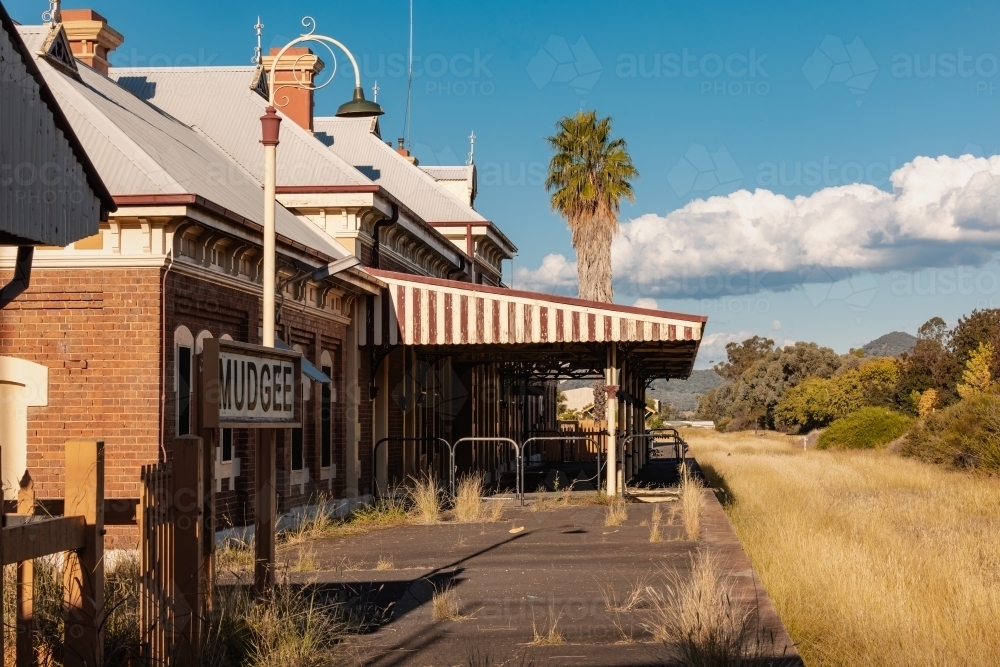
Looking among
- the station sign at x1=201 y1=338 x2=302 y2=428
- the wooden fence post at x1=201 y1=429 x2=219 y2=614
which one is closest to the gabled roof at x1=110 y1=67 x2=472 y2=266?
the station sign at x1=201 y1=338 x2=302 y2=428

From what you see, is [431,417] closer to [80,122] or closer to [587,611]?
[80,122]

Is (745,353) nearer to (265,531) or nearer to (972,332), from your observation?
(972,332)

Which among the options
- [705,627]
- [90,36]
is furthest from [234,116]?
[705,627]

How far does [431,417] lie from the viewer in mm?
26016

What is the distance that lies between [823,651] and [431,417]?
17495mm

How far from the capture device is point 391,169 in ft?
105

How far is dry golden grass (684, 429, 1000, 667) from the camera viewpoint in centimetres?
896

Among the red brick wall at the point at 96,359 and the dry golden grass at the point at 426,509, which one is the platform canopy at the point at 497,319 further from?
the red brick wall at the point at 96,359

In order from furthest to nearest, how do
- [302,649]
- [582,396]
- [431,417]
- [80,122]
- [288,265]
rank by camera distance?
[582,396] → [431,417] → [288,265] → [80,122] → [302,649]

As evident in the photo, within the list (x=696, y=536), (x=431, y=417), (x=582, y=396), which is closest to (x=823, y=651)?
(x=696, y=536)

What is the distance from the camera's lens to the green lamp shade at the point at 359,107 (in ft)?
48.1

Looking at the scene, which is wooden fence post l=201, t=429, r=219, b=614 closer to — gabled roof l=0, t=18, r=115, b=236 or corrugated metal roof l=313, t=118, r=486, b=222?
gabled roof l=0, t=18, r=115, b=236

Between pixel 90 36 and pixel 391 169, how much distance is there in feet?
44.1

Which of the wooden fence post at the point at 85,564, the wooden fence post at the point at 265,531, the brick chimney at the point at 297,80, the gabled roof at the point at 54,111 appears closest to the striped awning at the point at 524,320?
the brick chimney at the point at 297,80
